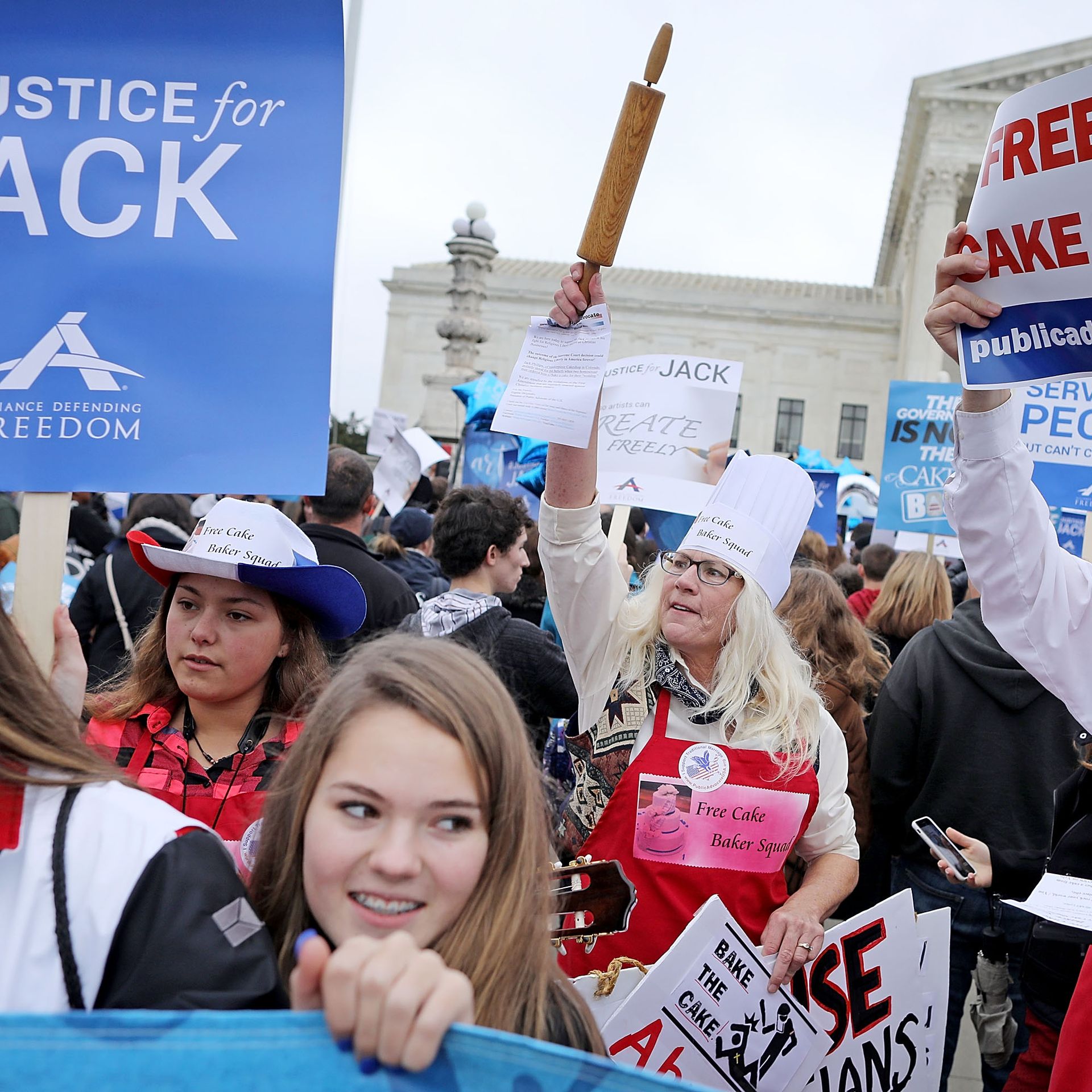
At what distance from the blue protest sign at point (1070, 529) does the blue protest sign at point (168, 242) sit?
213 inches

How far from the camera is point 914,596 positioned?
16.3 ft

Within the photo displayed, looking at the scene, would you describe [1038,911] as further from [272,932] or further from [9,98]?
[9,98]

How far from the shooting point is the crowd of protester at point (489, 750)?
121 cm

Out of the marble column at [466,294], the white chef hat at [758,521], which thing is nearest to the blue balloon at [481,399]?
the white chef hat at [758,521]

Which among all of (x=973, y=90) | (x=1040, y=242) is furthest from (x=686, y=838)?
(x=973, y=90)

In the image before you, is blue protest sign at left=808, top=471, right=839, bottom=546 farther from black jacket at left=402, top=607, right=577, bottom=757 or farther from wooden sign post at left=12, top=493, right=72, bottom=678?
wooden sign post at left=12, top=493, right=72, bottom=678

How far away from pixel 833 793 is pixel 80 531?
213 inches

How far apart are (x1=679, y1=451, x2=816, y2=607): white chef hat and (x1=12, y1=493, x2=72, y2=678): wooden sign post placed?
157cm

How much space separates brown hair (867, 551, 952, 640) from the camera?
4930 mm

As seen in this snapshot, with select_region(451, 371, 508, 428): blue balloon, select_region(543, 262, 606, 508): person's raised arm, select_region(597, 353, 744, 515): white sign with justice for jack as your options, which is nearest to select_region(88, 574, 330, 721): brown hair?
select_region(543, 262, 606, 508): person's raised arm

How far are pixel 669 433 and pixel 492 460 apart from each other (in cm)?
430

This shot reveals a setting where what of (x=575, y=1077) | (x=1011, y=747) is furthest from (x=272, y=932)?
(x=1011, y=747)

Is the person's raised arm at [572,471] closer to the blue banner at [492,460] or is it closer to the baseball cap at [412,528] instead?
the baseball cap at [412,528]

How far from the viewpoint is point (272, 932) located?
1.49m
